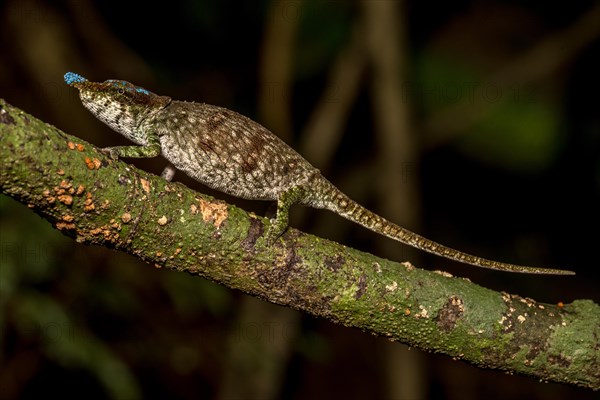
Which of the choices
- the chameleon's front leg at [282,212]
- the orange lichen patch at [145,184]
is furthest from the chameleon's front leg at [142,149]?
the chameleon's front leg at [282,212]

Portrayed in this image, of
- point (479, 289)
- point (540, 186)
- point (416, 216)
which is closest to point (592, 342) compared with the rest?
point (479, 289)

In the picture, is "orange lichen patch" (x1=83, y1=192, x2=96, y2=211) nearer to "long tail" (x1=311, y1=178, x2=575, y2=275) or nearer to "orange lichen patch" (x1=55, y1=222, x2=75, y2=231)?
"orange lichen patch" (x1=55, y1=222, x2=75, y2=231)

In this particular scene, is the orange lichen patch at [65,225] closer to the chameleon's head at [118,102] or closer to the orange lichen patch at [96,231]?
the orange lichen patch at [96,231]

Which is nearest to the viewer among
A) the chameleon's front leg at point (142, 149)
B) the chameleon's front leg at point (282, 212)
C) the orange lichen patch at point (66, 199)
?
the orange lichen patch at point (66, 199)

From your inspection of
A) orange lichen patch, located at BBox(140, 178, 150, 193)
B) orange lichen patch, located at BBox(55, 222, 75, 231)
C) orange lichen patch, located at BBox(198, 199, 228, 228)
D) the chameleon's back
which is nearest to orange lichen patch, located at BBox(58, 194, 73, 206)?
orange lichen patch, located at BBox(55, 222, 75, 231)

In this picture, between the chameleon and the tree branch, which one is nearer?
the tree branch

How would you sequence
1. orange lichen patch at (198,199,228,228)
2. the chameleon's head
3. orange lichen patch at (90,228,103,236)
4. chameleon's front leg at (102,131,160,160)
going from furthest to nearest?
the chameleon's head → chameleon's front leg at (102,131,160,160) → orange lichen patch at (198,199,228,228) → orange lichen patch at (90,228,103,236)
